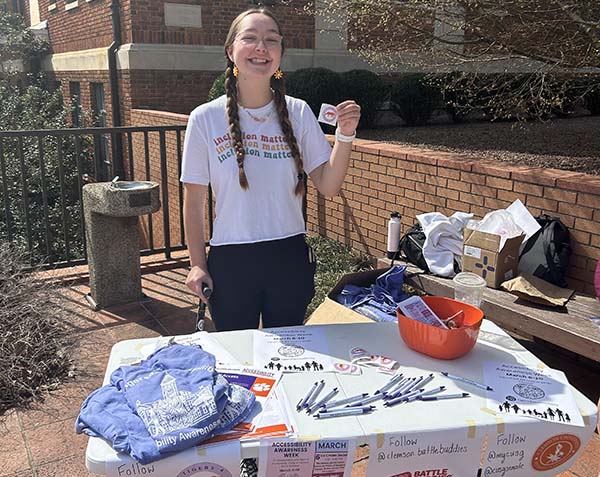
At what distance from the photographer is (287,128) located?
7.37 ft

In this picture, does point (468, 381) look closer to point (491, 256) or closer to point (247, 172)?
point (247, 172)

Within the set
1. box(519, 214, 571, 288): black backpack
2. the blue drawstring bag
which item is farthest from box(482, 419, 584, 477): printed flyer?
box(519, 214, 571, 288): black backpack

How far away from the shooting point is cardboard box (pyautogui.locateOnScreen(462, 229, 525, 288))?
3.54 meters

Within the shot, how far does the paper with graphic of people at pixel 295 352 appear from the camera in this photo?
72.8 inches

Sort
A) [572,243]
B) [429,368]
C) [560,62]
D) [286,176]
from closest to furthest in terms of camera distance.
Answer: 1. [429,368]
2. [286,176]
3. [572,243]
4. [560,62]

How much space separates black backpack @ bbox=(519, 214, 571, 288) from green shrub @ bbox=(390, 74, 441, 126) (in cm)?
691

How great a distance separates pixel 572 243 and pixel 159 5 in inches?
345

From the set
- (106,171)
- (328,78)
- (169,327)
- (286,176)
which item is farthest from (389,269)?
(106,171)

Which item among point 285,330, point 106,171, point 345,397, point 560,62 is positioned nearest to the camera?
point 345,397

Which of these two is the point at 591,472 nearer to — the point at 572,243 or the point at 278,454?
the point at 572,243

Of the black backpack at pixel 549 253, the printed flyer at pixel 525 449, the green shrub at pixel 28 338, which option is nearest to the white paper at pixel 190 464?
the printed flyer at pixel 525 449

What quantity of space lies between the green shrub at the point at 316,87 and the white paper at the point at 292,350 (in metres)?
7.06

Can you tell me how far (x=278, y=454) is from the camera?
1487mm

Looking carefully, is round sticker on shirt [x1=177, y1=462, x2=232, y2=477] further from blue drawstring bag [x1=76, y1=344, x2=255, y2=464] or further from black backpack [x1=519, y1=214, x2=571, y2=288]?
black backpack [x1=519, y1=214, x2=571, y2=288]
